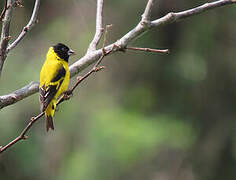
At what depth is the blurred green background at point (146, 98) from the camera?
8.93 m

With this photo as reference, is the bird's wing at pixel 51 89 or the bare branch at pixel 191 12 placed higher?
the bare branch at pixel 191 12

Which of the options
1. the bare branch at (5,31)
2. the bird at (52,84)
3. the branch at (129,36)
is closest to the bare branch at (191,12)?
the branch at (129,36)

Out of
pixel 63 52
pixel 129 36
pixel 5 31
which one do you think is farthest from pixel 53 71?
pixel 5 31

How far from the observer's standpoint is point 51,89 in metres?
4.76

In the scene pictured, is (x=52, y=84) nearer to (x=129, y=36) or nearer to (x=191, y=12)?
(x=129, y=36)

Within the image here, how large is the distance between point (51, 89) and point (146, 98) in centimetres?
511

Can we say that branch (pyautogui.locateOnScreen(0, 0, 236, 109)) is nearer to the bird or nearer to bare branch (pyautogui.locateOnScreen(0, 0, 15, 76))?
bare branch (pyautogui.locateOnScreen(0, 0, 15, 76))

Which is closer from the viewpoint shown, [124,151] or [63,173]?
[124,151]

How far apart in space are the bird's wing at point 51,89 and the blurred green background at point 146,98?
374 cm

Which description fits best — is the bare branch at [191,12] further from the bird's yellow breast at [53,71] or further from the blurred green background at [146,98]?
the blurred green background at [146,98]

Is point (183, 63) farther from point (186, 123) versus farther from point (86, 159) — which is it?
point (86, 159)

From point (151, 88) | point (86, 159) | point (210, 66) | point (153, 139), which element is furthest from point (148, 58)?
point (86, 159)

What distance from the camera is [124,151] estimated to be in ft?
27.3

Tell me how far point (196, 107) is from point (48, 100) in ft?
18.2
